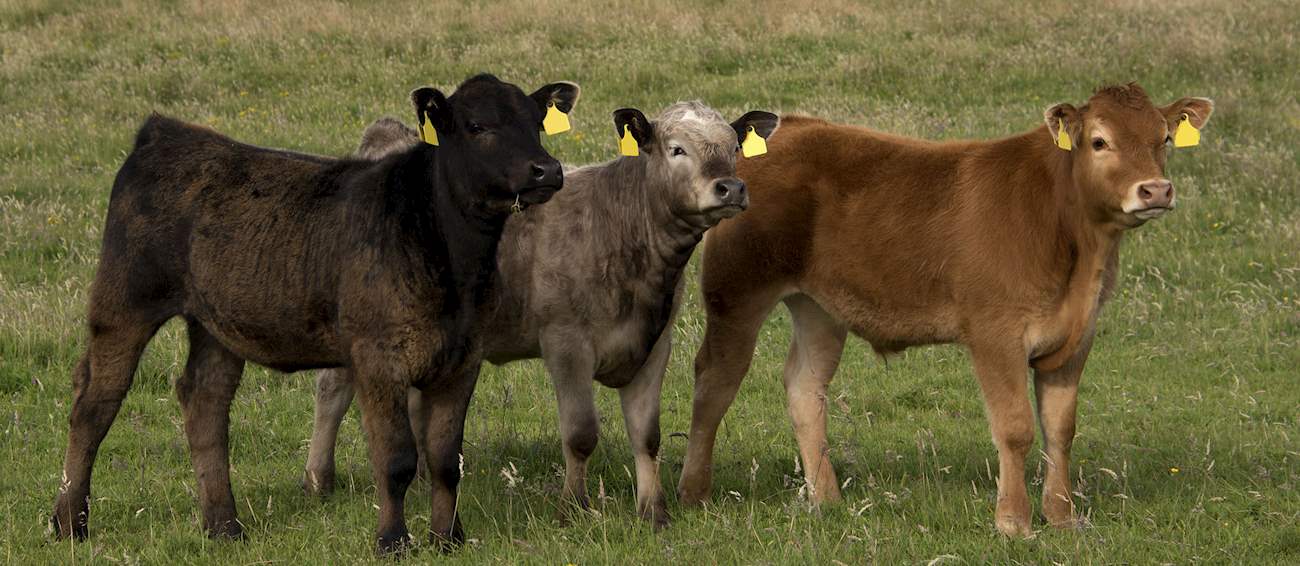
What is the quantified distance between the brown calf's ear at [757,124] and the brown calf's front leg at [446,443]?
72.4 inches

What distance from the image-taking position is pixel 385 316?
249 inches

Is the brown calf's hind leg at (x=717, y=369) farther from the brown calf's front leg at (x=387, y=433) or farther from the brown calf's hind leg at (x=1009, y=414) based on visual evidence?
the brown calf's front leg at (x=387, y=433)

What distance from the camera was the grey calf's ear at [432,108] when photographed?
6.34m

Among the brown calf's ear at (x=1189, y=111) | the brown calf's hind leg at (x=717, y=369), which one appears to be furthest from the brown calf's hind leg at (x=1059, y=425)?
the brown calf's hind leg at (x=717, y=369)

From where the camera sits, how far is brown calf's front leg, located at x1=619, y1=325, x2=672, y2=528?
7.19 metres

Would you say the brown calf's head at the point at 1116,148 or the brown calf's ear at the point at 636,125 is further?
the brown calf's ear at the point at 636,125

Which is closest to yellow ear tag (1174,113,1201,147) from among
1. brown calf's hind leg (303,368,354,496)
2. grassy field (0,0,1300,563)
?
grassy field (0,0,1300,563)

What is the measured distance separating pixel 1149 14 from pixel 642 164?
1693cm

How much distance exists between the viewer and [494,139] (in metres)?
6.36

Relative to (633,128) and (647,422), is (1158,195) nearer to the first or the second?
(633,128)

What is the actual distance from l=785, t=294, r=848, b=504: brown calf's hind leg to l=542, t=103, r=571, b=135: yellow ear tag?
1.77 m

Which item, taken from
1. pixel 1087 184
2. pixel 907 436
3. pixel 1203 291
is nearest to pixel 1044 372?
pixel 1087 184

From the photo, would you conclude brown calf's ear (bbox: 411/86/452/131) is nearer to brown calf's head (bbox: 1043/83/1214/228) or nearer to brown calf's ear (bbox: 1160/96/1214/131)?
brown calf's head (bbox: 1043/83/1214/228)

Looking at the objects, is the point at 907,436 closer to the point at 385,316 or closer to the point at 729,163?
the point at 729,163
